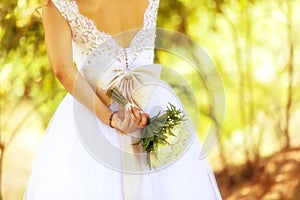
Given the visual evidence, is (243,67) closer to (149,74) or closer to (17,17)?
(17,17)

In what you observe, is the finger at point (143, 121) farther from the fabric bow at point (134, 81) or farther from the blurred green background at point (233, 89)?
the blurred green background at point (233, 89)

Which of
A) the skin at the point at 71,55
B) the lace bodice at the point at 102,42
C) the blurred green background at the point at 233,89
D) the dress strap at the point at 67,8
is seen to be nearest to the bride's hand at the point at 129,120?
the skin at the point at 71,55

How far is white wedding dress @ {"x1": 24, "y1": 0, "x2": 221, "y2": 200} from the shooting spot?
1.88m

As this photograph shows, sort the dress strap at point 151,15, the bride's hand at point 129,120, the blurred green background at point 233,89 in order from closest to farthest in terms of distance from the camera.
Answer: the bride's hand at point 129,120 → the dress strap at point 151,15 → the blurred green background at point 233,89

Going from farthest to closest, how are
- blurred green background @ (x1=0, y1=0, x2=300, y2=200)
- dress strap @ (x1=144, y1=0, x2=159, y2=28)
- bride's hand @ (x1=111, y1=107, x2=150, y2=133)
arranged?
blurred green background @ (x1=0, y1=0, x2=300, y2=200) → dress strap @ (x1=144, y1=0, x2=159, y2=28) → bride's hand @ (x1=111, y1=107, x2=150, y2=133)

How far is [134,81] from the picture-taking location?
6.26ft

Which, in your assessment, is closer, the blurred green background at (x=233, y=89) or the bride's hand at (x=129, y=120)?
the bride's hand at (x=129, y=120)

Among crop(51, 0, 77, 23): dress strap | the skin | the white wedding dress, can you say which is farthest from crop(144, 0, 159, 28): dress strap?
crop(51, 0, 77, 23): dress strap

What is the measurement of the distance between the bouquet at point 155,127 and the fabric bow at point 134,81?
0.07 ft

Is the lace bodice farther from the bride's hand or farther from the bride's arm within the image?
the bride's hand

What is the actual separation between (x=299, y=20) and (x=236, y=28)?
0.28 metres

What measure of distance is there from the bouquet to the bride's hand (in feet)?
0.06

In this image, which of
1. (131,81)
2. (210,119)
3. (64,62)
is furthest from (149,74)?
(210,119)

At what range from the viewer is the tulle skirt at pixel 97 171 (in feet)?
6.17
